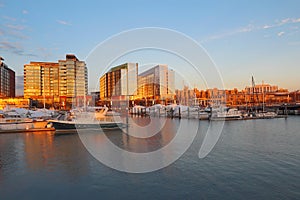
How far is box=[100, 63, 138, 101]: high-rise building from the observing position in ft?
260

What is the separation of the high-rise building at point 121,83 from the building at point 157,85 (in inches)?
112

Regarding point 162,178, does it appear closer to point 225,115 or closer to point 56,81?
point 225,115

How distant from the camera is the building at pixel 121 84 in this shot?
3105 inches

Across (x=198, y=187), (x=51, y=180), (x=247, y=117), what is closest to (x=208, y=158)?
(x=198, y=187)

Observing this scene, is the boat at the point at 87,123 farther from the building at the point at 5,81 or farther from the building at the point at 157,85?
the building at the point at 5,81

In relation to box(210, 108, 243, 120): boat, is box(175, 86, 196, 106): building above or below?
above

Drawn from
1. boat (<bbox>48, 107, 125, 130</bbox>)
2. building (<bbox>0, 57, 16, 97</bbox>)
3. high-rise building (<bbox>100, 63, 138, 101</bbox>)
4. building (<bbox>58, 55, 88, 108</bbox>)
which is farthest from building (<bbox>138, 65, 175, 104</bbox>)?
building (<bbox>0, 57, 16, 97</bbox>)

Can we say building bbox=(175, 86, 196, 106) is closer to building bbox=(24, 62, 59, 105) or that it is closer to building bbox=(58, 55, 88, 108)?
building bbox=(58, 55, 88, 108)

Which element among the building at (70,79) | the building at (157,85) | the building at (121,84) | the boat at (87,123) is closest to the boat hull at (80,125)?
the boat at (87,123)

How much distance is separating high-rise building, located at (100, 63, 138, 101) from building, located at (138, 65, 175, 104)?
2.85m

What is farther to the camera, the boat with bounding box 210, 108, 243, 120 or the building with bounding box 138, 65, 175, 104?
the building with bounding box 138, 65, 175, 104

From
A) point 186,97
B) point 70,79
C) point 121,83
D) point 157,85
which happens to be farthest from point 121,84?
point 186,97

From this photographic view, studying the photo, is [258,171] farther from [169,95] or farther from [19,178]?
[169,95]

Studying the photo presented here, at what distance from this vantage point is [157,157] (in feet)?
39.3
